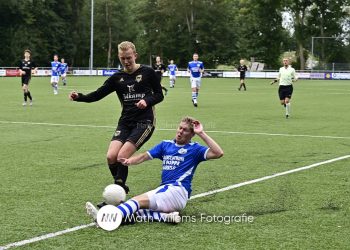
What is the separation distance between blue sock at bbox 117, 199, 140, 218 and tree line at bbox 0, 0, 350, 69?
74836 mm

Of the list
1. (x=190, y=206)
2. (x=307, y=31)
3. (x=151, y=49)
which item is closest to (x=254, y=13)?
(x=307, y=31)

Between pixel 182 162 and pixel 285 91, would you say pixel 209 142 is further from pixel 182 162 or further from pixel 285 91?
pixel 285 91

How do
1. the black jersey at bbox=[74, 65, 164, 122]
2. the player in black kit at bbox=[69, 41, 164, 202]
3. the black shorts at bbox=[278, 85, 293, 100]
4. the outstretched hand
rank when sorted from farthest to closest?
the black shorts at bbox=[278, 85, 293, 100], the black jersey at bbox=[74, 65, 164, 122], the player in black kit at bbox=[69, 41, 164, 202], the outstretched hand

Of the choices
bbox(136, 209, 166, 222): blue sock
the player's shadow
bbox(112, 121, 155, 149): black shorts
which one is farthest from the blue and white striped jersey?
the player's shadow

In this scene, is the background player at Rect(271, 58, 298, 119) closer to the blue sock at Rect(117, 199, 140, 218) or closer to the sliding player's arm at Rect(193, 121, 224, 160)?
the sliding player's arm at Rect(193, 121, 224, 160)

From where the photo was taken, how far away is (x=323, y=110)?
76.3ft

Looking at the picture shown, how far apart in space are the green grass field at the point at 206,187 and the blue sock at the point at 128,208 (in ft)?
0.50

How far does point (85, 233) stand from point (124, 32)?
92503mm

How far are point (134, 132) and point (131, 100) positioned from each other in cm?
43

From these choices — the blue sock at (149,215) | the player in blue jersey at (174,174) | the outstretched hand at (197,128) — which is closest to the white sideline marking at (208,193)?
the player in blue jersey at (174,174)

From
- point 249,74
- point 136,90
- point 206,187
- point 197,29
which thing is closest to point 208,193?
point 206,187

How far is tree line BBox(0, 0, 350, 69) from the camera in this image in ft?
269

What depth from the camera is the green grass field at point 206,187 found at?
18.9ft

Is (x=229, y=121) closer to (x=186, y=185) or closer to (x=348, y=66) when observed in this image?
(x=186, y=185)
